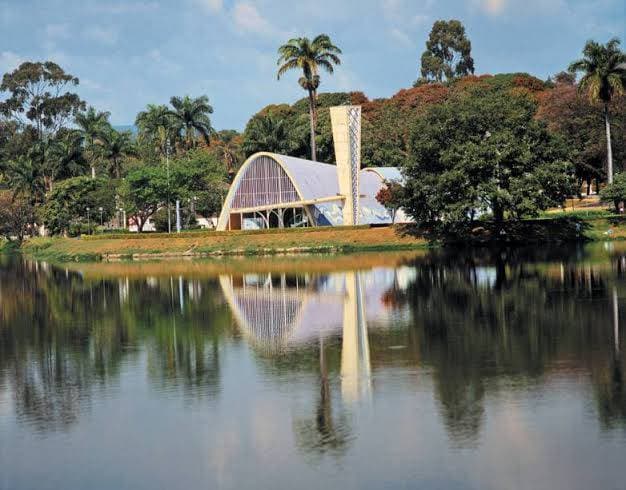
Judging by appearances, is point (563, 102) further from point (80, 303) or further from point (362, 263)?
point (80, 303)

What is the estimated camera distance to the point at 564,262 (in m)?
43.4

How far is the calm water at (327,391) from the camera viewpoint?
40.9 ft

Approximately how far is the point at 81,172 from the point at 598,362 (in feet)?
309

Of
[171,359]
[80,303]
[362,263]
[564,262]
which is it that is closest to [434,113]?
[362,263]

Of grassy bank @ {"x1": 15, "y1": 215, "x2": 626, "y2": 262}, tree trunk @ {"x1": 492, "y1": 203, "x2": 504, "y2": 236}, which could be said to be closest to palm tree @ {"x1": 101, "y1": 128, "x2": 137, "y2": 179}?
grassy bank @ {"x1": 15, "y1": 215, "x2": 626, "y2": 262}

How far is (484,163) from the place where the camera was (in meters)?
58.1

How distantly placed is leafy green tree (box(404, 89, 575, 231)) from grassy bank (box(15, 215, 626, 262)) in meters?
1.63

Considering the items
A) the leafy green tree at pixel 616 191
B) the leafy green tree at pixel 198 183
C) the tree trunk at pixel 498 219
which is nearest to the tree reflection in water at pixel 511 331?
the tree trunk at pixel 498 219

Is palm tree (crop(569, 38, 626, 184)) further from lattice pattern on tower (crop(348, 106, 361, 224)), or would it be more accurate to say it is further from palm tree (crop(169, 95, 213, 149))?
palm tree (crop(169, 95, 213, 149))

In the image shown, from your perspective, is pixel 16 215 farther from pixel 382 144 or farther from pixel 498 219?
pixel 498 219

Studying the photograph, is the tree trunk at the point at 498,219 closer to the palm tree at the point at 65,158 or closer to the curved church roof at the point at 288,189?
the curved church roof at the point at 288,189

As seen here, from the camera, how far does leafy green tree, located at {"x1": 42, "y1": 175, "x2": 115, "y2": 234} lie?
93600 mm

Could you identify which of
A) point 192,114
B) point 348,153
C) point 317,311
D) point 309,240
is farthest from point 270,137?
point 317,311

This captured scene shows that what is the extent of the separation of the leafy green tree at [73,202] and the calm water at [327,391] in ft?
200
